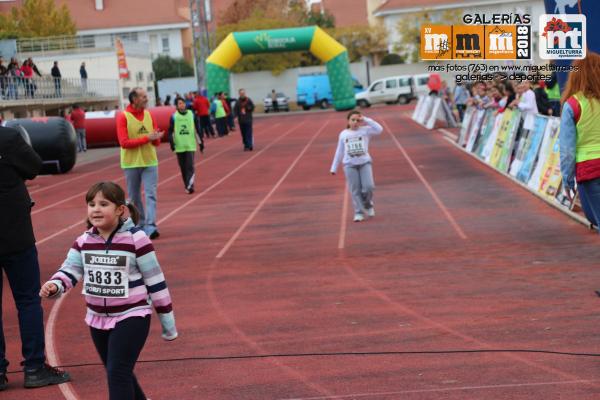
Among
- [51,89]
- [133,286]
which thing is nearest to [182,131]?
[133,286]

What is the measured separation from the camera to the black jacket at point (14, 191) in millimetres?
7332

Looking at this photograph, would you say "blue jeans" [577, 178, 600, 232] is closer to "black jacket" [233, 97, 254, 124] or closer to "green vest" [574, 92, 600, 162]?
"green vest" [574, 92, 600, 162]

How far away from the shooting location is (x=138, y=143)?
14.1 meters

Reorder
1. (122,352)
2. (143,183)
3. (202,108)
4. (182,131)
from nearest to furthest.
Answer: (122,352)
(143,183)
(182,131)
(202,108)

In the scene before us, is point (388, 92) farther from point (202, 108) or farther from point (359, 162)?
point (359, 162)

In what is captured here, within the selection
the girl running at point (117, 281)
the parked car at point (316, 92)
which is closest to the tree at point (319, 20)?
the parked car at point (316, 92)

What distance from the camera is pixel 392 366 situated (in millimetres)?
7281

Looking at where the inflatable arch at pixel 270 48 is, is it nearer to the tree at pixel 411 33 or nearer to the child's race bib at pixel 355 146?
the tree at pixel 411 33

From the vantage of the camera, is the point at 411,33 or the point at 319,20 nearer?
the point at 411,33

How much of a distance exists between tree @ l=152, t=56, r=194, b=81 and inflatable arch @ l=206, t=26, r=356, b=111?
39871 mm

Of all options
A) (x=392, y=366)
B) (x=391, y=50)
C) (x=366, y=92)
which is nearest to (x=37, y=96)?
(x=366, y=92)

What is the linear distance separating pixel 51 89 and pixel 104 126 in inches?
145

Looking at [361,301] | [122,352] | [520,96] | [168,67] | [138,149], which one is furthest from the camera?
[168,67]

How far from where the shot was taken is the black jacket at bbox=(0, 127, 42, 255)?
7332mm
